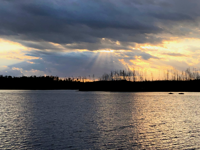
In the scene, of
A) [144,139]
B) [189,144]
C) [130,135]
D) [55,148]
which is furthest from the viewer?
[130,135]

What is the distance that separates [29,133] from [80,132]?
1096cm

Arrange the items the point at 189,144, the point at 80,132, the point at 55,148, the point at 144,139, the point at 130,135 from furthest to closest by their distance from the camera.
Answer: the point at 80,132, the point at 130,135, the point at 144,139, the point at 189,144, the point at 55,148

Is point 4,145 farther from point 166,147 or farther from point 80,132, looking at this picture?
point 166,147

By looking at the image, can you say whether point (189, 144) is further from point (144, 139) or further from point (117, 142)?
point (117, 142)

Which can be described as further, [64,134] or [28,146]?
[64,134]

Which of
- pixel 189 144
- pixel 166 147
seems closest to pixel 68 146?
Result: pixel 166 147

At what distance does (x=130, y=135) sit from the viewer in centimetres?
4547

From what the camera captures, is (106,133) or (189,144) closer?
(189,144)

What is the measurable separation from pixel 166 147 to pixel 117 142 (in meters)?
8.47

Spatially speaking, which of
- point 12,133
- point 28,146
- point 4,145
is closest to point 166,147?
point 28,146

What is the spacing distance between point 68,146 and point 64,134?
9611mm

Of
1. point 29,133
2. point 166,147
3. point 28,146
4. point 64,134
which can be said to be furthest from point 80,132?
point 166,147

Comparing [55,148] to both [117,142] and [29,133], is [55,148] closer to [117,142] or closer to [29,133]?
[117,142]

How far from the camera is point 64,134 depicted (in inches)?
1815
